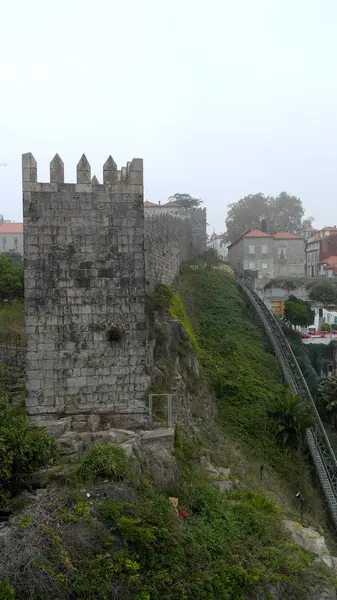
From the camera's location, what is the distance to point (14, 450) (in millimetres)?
7758

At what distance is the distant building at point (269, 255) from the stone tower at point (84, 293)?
39.8 metres

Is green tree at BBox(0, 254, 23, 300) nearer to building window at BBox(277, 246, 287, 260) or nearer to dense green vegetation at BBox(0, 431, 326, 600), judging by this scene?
dense green vegetation at BBox(0, 431, 326, 600)

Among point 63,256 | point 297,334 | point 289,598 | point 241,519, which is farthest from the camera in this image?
point 297,334

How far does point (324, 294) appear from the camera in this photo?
43531 mm

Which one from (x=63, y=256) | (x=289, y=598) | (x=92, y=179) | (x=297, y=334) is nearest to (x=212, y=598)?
(x=289, y=598)

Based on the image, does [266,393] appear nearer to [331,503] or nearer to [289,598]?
[331,503]

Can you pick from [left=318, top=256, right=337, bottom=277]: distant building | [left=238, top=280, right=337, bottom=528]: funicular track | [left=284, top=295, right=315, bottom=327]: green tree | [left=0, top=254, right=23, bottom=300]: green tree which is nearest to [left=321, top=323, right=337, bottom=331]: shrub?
[left=284, top=295, right=315, bottom=327]: green tree

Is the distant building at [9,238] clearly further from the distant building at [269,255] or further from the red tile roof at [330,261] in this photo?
the red tile roof at [330,261]

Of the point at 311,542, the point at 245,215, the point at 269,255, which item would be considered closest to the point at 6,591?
the point at 311,542

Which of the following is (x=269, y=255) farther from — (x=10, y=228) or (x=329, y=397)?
(x=10, y=228)

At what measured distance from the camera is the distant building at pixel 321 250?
59.7 meters

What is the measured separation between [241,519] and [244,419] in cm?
926

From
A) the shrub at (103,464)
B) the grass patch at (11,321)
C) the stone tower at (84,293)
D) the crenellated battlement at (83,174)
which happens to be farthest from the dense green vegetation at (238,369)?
the crenellated battlement at (83,174)

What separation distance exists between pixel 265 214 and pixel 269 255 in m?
25.7
